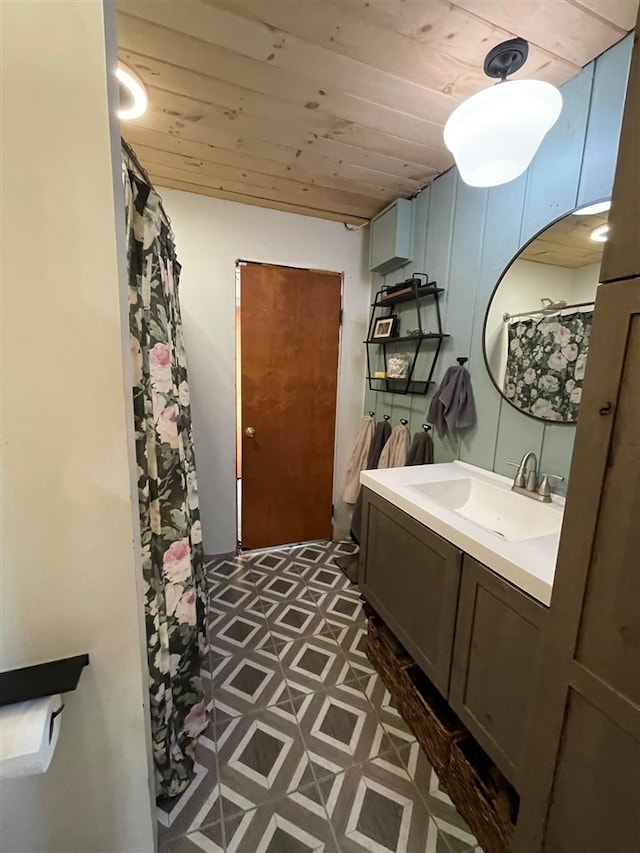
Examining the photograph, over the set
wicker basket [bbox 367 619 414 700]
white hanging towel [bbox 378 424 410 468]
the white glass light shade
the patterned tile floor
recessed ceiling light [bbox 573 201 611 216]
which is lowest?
the patterned tile floor

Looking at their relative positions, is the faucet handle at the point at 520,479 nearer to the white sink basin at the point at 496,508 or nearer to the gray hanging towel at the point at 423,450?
the white sink basin at the point at 496,508

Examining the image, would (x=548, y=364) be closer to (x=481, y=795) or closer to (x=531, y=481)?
(x=531, y=481)

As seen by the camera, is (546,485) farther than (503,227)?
No

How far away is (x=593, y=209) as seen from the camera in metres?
1.22

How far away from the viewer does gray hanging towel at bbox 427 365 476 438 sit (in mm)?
1735

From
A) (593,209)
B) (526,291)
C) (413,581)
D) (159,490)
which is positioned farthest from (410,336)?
(159,490)

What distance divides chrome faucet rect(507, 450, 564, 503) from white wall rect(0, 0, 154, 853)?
1408 mm

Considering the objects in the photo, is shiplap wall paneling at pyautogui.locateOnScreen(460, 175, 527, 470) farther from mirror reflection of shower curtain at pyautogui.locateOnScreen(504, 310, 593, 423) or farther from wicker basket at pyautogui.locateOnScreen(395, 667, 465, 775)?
wicker basket at pyautogui.locateOnScreen(395, 667, 465, 775)

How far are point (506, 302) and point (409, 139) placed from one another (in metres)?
0.87

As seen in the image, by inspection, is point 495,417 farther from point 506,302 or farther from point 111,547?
point 111,547

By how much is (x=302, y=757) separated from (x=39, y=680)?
3.61 feet

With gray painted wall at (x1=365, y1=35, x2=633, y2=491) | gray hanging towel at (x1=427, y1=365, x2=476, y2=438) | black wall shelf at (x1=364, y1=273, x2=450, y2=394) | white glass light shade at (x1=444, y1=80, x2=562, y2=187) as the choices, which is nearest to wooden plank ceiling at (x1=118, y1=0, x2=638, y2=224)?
gray painted wall at (x1=365, y1=35, x2=633, y2=491)

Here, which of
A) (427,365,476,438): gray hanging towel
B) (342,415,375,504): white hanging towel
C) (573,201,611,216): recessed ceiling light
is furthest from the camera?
(342,415,375,504): white hanging towel

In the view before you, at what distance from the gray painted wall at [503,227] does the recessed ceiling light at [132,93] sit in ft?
4.78
